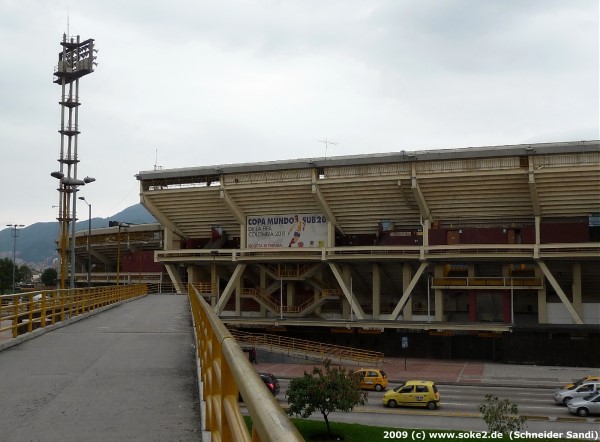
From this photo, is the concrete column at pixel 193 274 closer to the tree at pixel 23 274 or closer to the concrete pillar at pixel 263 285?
Result: the concrete pillar at pixel 263 285

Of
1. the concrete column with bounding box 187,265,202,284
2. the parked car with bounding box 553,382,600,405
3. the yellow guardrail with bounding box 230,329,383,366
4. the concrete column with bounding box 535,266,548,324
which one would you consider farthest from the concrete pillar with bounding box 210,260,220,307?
the parked car with bounding box 553,382,600,405

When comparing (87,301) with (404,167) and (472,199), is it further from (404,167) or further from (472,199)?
(472,199)

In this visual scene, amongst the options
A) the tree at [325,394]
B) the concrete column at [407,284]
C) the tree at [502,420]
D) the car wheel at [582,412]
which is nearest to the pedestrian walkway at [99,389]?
the tree at [325,394]

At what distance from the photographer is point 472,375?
38.8m

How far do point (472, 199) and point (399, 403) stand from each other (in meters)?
20.8

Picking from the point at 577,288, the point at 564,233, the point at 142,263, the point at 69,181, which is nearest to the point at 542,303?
the point at 577,288

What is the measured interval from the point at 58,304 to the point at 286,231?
29835 millimetres

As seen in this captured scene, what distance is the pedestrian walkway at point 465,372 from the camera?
36375 mm

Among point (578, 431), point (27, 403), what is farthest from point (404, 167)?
point (27, 403)

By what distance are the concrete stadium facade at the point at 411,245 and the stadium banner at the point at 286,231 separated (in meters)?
0.09

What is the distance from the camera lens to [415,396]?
1141 inches

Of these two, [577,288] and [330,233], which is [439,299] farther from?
[330,233]

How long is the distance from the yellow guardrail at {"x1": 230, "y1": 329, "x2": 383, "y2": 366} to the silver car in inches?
723

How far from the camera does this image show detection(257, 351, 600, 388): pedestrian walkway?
119ft
